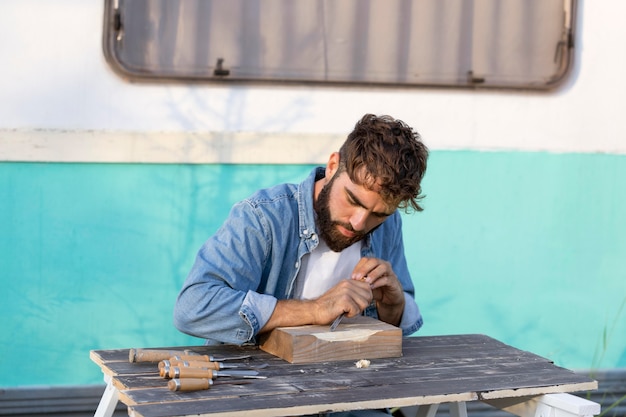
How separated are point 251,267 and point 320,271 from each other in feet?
1.10

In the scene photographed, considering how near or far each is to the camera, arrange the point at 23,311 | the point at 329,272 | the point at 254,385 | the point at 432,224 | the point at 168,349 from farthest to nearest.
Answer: the point at 432,224 < the point at 23,311 < the point at 329,272 < the point at 168,349 < the point at 254,385

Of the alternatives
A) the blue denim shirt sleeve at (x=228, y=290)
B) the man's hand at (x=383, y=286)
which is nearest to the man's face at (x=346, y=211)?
the man's hand at (x=383, y=286)

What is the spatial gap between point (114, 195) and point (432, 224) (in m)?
1.57

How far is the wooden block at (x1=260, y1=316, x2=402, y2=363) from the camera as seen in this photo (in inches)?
123

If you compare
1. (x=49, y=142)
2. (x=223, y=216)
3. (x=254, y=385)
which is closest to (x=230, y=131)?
(x=223, y=216)

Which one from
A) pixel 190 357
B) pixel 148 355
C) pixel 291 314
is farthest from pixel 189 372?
pixel 291 314

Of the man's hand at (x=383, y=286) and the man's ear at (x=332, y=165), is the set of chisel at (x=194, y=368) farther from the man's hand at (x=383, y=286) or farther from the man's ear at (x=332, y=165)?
the man's ear at (x=332, y=165)

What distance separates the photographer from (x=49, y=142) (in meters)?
4.35

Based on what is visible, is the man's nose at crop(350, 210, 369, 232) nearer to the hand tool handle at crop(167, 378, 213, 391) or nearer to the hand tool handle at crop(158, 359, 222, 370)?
the hand tool handle at crop(158, 359, 222, 370)

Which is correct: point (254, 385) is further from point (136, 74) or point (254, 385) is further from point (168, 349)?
point (136, 74)

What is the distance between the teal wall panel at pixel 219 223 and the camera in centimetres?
436

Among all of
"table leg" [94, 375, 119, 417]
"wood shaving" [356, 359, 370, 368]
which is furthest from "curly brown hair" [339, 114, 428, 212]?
"table leg" [94, 375, 119, 417]

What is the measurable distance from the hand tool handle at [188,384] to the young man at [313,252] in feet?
1.42

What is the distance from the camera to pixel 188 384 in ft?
8.91
